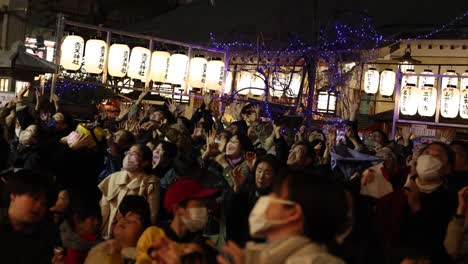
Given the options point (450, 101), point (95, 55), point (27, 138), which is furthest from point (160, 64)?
point (27, 138)

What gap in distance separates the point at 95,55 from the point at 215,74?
3.50m

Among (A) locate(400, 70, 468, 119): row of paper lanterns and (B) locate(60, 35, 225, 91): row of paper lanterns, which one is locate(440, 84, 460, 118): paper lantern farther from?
(B) locate(60, 35, 225, 91): row of paper lanterns

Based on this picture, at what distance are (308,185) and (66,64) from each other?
50.0 ft

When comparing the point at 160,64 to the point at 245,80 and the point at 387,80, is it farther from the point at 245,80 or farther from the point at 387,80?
the point at 387,80

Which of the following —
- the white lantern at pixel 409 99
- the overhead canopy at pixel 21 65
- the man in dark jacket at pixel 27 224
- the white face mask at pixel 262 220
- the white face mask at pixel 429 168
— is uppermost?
the white lantern at pixel 409 99

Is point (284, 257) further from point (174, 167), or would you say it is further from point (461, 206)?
point (174, 167)

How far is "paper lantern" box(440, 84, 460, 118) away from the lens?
18.2m

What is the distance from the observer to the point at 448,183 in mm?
5473

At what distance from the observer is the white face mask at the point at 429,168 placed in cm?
493

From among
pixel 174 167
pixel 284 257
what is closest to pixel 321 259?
pixel 284 257

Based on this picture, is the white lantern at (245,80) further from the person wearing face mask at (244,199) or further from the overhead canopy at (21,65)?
the person wearing face mask at (244,199)

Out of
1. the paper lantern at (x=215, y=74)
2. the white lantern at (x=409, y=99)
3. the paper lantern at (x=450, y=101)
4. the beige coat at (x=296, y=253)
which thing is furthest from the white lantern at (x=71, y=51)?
the beige coat at (x=296, y=253)

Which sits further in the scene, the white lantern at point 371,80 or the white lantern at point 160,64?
the white lantern at point 371,80

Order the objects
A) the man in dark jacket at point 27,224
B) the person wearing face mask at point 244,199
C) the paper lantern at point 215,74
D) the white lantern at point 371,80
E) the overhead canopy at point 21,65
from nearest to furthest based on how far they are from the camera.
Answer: the man in dark jacket at point 27,224, the person wearing face mask at point 244,199, the overhead canopy at point 21,65, the paper lantern at point 215,74, the white lantern at point 371,80
